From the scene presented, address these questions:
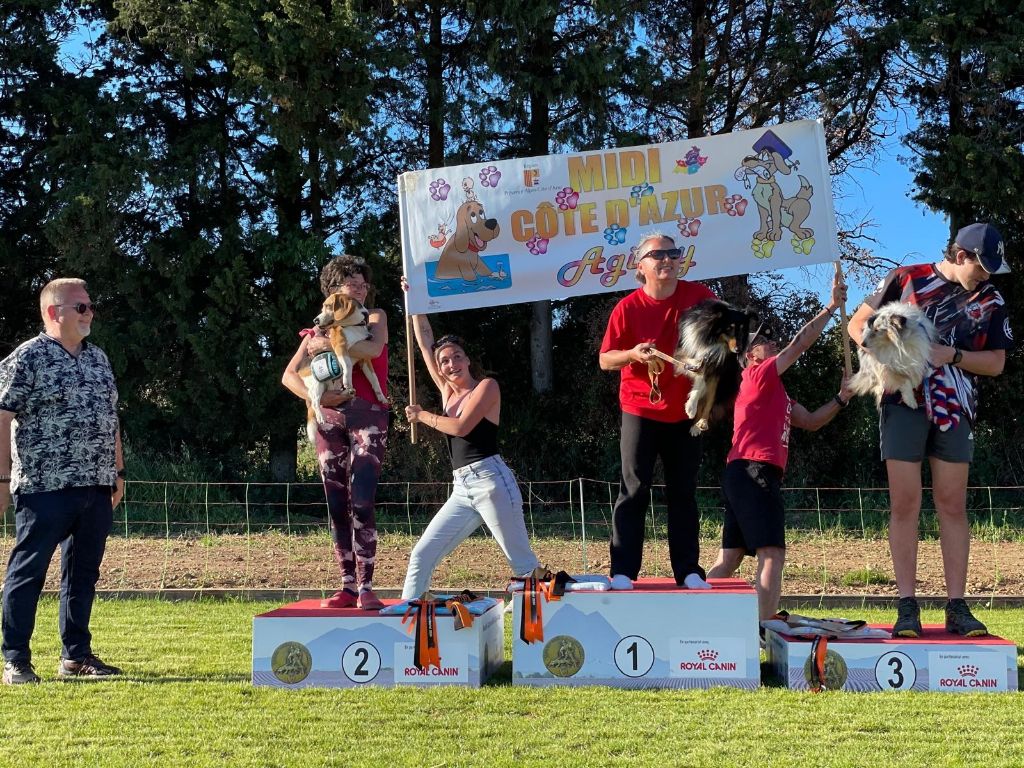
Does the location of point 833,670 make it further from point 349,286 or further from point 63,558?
point 63,558

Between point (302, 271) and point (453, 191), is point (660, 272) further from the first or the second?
point (302, 271)

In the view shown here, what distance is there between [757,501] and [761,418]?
1.29 ft

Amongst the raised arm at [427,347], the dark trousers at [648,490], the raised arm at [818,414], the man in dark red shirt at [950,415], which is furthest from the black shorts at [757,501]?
the raised arm at [427,347]

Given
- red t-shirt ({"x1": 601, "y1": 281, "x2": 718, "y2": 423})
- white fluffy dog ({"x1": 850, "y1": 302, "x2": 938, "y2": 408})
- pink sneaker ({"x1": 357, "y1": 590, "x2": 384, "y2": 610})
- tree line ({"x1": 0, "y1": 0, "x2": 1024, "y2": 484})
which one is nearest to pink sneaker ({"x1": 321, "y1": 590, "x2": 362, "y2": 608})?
pink sneaker ({"x1": 357, "y1": 590, "x2": 384, "y2": 610})

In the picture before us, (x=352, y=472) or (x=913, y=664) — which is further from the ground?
(x=352, y=472)

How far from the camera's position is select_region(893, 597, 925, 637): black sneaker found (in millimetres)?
4297

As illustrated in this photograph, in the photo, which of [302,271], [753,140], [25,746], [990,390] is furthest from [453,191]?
[990,390]

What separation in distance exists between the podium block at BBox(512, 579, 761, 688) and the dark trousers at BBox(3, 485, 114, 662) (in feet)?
6.20

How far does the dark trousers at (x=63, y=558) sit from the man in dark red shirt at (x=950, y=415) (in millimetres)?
3370

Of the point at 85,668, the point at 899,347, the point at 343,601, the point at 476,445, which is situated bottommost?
the point at 85,668

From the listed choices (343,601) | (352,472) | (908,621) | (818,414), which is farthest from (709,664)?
(352,472)

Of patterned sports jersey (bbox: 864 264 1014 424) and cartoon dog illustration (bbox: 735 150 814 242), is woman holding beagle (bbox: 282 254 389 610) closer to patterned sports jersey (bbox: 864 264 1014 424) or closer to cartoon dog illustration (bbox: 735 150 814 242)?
patterned sports jersey (bbox: 864 264 1014 424)

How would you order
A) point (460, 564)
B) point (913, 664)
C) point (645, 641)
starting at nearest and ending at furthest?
point (913, 664), point (645, 641), point (460, 564)

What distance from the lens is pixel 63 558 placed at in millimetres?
4672
